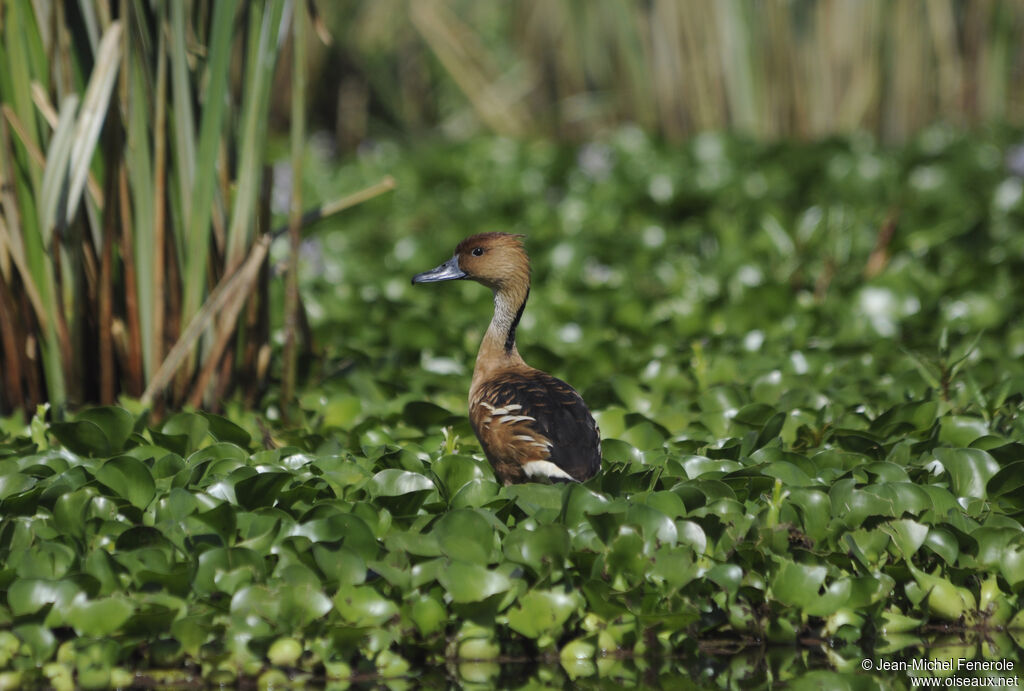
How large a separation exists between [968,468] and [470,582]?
163cm

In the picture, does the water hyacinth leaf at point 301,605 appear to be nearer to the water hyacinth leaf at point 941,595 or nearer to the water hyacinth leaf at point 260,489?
the water hyacinth leaf at point 260,489

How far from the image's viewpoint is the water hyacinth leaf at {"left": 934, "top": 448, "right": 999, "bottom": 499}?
376cm

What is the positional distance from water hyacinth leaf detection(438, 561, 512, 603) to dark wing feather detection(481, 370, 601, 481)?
51 cm

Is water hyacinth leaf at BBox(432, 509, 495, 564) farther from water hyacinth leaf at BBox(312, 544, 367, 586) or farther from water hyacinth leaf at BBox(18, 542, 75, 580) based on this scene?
water hyacinth leaf at BBox(18, 542, 75, 580)

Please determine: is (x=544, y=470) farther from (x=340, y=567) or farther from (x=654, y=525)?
(x=340, y=567)

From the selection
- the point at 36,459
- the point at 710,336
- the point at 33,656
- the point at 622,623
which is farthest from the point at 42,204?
the point at 710,336

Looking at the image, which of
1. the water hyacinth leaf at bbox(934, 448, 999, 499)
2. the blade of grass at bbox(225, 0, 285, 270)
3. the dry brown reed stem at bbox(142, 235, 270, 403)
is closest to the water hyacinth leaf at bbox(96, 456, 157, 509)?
the dry brown reed stem at bbox(142, 235, 270, 403)

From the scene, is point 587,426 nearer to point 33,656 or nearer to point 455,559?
point 455,559

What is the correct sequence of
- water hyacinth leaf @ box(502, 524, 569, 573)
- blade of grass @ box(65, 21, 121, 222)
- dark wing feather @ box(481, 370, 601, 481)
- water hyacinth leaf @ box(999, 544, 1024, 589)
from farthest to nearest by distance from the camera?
1. blade of grass @ box(65, 21, 121, 222)
2. dark wing feather @ box(481, 370, 601, 481)
3. water hyacinth leaf @ box(999, 544, 1024, 589)
4. water hyacinth leaf @ box(502, 524, 569, 573)

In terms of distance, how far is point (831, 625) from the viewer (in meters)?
3.39

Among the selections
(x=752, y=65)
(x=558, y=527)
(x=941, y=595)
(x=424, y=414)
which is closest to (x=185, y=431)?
(x=424, y=414)

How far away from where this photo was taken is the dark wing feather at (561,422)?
3633 millimetres

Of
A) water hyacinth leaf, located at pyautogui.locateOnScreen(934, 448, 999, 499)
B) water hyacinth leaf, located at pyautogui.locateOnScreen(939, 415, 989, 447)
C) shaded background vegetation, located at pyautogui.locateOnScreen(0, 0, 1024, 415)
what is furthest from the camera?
shaded background vegetation, located at pyautogui.locateOnScreen(0, 0, 1024, 415)

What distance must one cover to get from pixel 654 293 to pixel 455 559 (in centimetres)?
383
